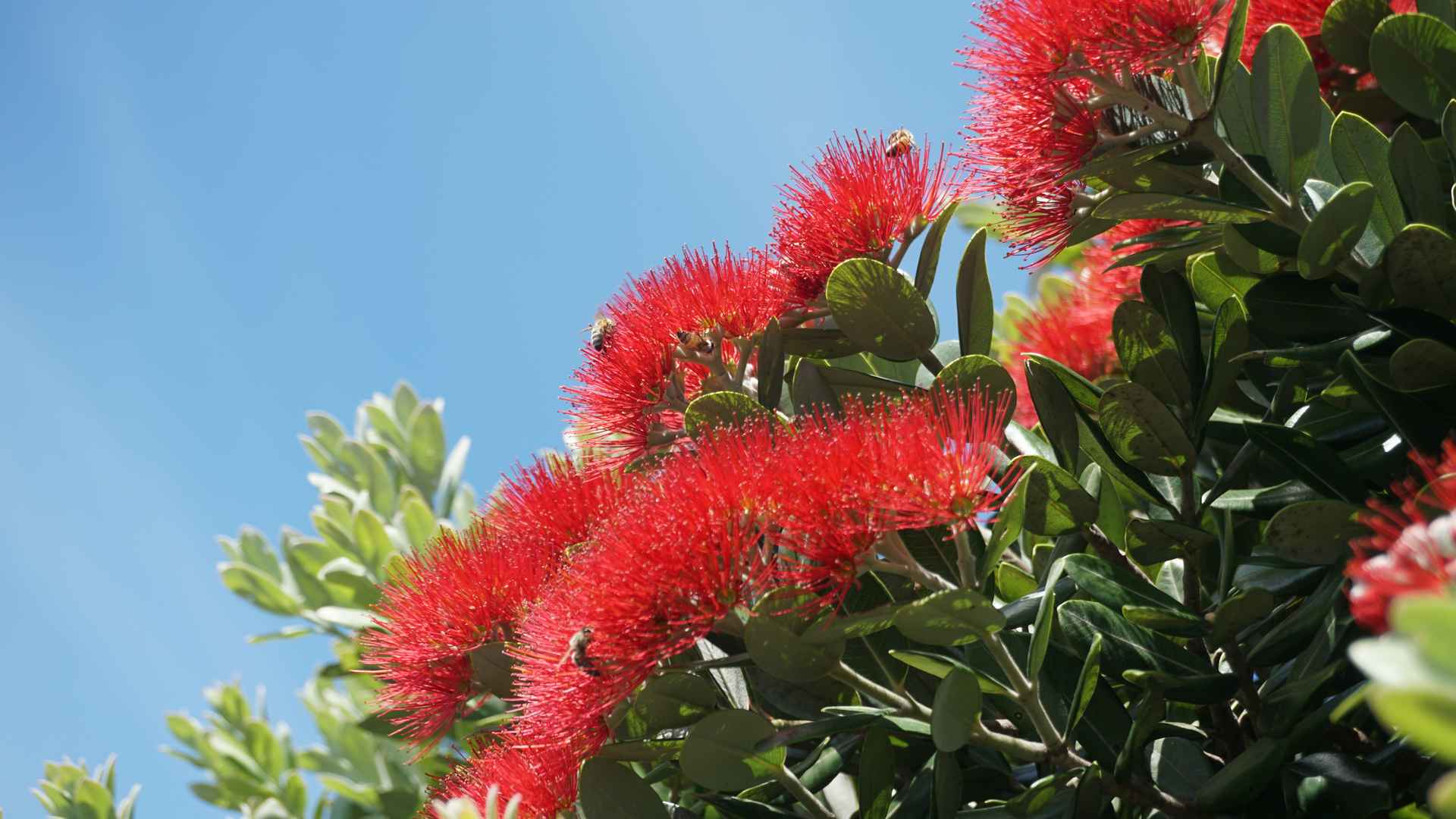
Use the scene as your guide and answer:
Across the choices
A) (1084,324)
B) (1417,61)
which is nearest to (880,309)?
(1417,61)

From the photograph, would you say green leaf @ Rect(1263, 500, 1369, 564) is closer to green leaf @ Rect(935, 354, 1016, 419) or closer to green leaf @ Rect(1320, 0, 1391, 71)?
green leaf @ Rect(935, 354, 1016, 419)

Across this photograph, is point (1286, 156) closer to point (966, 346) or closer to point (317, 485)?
point (966, 346)

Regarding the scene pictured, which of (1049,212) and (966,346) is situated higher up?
(1049,212)

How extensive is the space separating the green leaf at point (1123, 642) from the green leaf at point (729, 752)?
344 millimetres

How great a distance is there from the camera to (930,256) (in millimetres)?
1561

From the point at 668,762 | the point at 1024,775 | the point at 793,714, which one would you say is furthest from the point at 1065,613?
the point at 668,762

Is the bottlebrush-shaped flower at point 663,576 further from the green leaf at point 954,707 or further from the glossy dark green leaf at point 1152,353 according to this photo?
the glossy dark green leaf at point 1152,353

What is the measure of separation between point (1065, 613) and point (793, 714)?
0.34 m

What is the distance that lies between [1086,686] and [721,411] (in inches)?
19.5

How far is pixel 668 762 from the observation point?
1.50m

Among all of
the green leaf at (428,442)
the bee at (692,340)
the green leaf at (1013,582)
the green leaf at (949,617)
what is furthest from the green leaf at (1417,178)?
the green leaf at (428,442)

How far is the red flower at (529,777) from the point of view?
138cm

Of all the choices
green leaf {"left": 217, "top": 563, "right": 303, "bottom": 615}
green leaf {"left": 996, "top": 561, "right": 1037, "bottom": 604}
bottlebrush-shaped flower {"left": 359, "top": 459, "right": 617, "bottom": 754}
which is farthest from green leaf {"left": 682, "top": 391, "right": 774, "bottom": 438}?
green leaf {"left": 217, "top": 563, "right": 303, "bottom": 615}

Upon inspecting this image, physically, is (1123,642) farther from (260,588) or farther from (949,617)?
(260,588)
